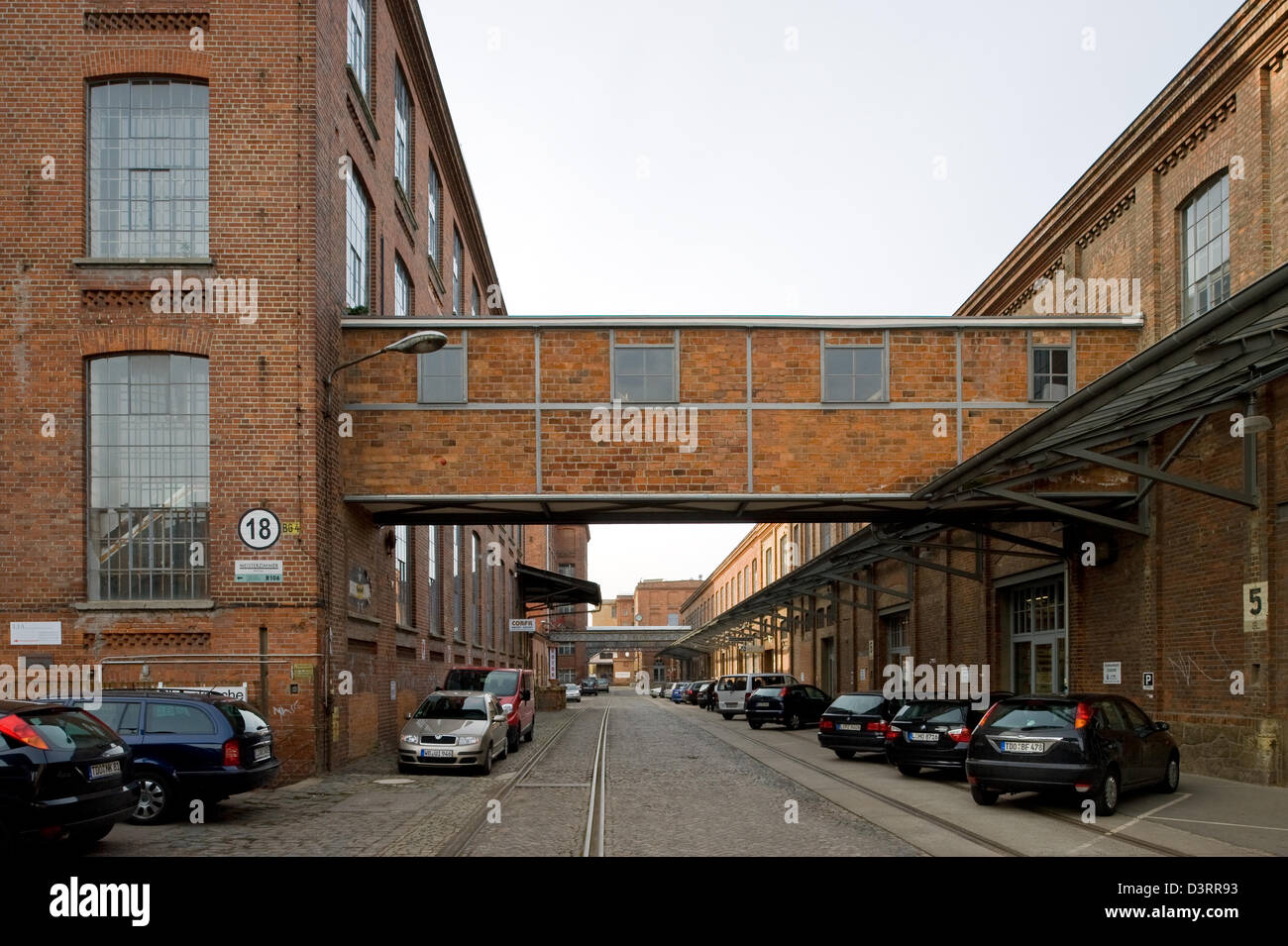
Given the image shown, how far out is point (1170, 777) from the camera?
15.5 m

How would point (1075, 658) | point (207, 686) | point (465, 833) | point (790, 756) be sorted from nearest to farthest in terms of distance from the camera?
1. point (465, 833)
2. point (207, 686)
3. point (1075, 658)
4. point (790, 756)

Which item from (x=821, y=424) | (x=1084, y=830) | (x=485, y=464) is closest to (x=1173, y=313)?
(x=821, y=424)

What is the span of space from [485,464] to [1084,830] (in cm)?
1150

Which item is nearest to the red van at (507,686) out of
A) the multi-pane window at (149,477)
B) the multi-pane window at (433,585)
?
the multi-pane window at (433,585)

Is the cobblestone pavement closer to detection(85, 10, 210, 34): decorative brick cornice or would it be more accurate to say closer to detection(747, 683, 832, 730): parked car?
detection(747, 683, 832, 730): parked car

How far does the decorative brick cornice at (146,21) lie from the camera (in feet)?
59.2

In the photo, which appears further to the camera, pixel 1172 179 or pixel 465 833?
pixel 1172 179

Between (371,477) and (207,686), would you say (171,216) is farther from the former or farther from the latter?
(207,686)

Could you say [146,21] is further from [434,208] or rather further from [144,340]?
[434,208]

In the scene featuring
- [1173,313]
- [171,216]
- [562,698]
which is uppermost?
[171,216]

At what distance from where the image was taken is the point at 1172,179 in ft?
64.3

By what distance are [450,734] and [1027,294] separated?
17.1 metres

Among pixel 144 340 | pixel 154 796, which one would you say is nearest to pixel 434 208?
pixel 144 340
